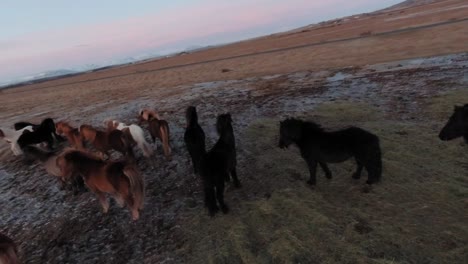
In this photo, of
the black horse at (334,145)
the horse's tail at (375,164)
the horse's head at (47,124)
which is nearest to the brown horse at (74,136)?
the horse's head at (47,124)

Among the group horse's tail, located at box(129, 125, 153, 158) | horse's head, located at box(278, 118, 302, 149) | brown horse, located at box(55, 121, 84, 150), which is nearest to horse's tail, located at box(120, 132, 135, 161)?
horse's tail, located at box(129, 125, 153, 158)

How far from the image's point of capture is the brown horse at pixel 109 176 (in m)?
5.50

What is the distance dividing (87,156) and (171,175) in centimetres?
216

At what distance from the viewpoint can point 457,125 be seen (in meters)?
6.25

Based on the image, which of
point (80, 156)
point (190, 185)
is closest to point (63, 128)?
point (80, 156)

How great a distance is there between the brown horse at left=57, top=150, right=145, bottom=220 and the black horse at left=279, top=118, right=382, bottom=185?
9.09 feet

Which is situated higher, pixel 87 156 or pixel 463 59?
pixel 87 156

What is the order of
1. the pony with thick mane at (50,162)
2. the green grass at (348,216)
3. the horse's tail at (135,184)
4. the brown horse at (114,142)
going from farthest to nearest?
the brown horse at (114,142), the pony with thick mane at (50,162), the horse's tail at (135,184), the green grass at (348,216)

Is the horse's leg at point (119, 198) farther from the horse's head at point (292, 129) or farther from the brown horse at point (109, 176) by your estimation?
the horse's head at point (292, 129)

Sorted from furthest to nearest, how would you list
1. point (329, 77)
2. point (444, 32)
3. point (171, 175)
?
point (444, 32), point (329, 77), point (171, 175)

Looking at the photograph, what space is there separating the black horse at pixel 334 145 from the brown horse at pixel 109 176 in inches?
109

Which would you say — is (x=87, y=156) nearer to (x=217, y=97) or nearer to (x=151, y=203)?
Result: (x=151, y=203)

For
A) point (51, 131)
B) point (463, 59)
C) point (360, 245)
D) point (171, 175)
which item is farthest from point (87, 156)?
point (463, 59)

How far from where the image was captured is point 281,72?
2217 centimetres
